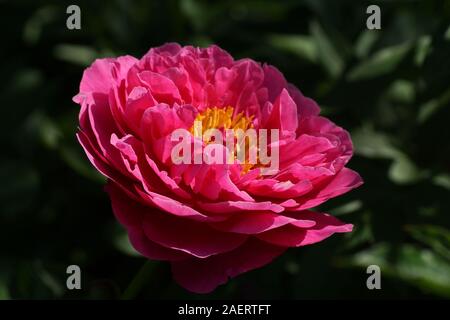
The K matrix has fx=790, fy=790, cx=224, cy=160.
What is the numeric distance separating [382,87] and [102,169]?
0.65 metres

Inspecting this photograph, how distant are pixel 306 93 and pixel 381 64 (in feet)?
0.62

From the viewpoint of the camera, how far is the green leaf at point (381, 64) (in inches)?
55.1

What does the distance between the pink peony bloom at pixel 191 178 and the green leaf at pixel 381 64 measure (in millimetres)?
381

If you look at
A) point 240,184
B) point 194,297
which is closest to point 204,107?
point 240,184

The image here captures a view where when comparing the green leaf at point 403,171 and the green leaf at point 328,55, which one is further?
the green leaf at point 328,55

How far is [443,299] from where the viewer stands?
1304 mm

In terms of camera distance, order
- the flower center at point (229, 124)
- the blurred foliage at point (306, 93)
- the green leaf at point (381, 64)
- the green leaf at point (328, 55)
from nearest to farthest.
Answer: the flower center at point (229, 124) < the blurred foliage at point (306, 93) < the green leaf at point (381, 64) < the green leaf at point (328, 55)

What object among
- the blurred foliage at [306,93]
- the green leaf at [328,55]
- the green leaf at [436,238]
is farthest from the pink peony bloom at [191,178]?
the green leaf at [328,55]

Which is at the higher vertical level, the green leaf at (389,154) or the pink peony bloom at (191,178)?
the green leaf at (389,154)

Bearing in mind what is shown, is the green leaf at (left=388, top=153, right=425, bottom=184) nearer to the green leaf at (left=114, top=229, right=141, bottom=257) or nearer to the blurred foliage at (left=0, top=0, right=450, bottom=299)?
the blurred foliage at (left=0, top=0, right=450, bottom=299)

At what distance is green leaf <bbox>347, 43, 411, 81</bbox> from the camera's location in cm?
140

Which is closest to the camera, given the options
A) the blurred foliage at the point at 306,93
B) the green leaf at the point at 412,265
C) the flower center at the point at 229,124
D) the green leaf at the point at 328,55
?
the flower center at the point at 229,124

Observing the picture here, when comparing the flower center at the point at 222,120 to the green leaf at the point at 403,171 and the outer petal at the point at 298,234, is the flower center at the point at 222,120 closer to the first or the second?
the outer petal at the point at 298,234
